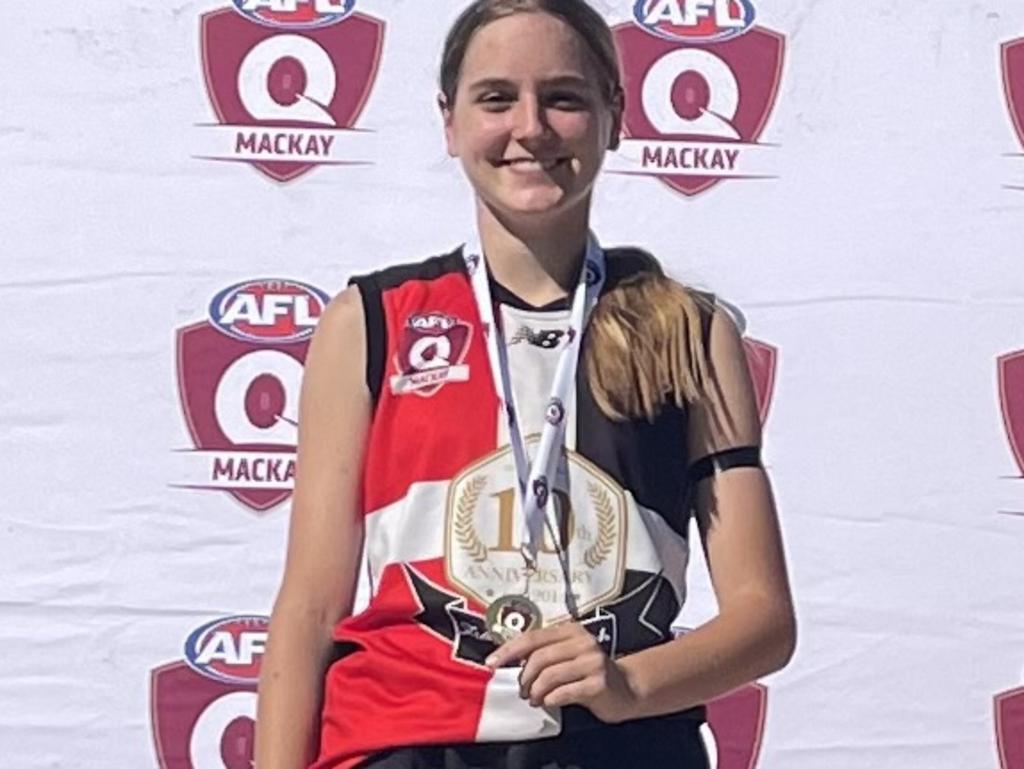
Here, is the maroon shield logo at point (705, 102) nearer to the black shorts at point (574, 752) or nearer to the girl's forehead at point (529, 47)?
the girl's forehead at point (529, 47)

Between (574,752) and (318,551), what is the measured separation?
0.71 feet

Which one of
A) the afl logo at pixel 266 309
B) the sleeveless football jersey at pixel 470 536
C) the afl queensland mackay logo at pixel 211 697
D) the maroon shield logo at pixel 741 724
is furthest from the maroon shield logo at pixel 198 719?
the sleeveless football jersey at pixel 470 536

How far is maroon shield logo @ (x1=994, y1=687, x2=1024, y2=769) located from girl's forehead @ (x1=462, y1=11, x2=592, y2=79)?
53.0 inches

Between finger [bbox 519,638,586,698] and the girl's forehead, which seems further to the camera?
the girl's forehead

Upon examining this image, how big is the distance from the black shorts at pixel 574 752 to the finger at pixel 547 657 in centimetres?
8

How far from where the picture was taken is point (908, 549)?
2.19 m

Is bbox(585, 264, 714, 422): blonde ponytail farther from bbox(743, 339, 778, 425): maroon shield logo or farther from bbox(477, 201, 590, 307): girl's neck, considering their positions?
bbox(743, 339, 778, 425): maroon shield logo

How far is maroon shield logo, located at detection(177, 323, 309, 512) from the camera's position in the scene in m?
2.15

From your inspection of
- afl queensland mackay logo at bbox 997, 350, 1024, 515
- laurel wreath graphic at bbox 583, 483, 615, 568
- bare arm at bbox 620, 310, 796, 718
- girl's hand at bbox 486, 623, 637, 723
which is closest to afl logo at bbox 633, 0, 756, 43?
afl queensland mackay logo at bbox 997, 350, 1024, 515

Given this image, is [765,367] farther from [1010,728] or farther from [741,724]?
[1010,728]

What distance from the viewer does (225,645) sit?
7.09ft

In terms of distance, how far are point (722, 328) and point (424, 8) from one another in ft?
3.60

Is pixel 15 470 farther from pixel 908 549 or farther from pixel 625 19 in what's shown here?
pixel 908 549

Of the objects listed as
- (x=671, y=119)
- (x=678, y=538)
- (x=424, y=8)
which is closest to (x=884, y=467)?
(x=671, y=119)
